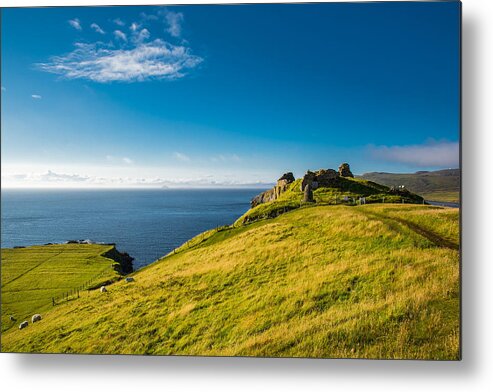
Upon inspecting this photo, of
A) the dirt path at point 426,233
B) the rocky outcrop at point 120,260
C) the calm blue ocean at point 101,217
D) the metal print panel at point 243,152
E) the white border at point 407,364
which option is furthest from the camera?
the rocky outcrop at point 120,260

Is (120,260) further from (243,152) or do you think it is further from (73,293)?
(243,152)

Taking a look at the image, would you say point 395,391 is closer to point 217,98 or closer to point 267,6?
point 217,98

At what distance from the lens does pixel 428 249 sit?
7473mm

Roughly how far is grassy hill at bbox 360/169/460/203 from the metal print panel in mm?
53

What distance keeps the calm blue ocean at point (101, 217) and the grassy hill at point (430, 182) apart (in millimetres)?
4012

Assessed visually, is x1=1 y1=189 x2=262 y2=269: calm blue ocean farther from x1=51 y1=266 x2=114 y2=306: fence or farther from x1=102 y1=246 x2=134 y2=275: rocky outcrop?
x1=51 y1=266 x2=114 y2=306: fence

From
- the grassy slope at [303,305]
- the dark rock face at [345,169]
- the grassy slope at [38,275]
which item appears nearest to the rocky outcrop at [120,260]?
the grassy slope at [38,275]

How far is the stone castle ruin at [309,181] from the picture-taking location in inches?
358

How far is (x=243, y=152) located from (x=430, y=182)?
485 cm

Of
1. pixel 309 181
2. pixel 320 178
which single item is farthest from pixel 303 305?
pixel 309 181

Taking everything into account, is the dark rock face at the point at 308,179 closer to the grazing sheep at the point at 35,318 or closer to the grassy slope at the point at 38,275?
the grassy slope at the point at 38,275

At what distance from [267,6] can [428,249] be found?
700cm

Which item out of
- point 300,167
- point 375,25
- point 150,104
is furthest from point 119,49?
point 375,25

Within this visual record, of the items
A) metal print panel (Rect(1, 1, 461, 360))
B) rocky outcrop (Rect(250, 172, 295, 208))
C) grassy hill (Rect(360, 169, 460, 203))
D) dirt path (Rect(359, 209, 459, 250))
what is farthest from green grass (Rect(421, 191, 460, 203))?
Answer: rocky outcrop (Rect(250, 172, 295, 208))
